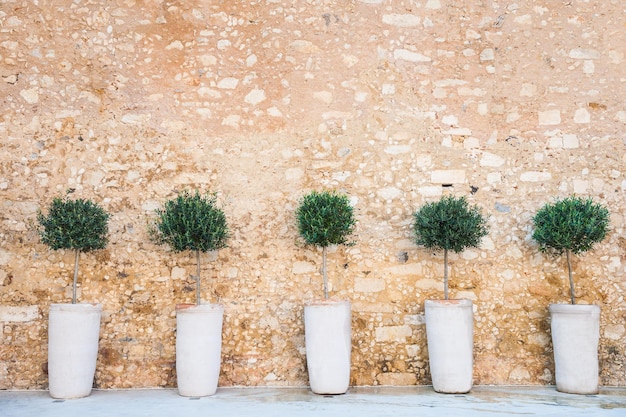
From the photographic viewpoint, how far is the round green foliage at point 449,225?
4.50 meters

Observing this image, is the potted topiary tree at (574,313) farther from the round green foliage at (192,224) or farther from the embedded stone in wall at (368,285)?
the round green foliage at (192,224)

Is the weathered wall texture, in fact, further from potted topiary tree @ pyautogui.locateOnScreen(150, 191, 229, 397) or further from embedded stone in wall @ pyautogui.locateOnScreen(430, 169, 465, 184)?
potted topiary tree @ pyautogui.locateOnScreen(150, 191, 229, 397)

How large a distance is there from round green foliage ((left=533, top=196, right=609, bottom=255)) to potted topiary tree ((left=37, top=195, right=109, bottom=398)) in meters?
3.61

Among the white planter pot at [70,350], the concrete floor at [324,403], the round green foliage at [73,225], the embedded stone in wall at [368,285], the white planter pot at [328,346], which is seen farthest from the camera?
the embedded stone in wall at [368,285]

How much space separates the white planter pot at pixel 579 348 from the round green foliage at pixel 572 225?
499 mm

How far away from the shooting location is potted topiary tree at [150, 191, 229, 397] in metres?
4.33

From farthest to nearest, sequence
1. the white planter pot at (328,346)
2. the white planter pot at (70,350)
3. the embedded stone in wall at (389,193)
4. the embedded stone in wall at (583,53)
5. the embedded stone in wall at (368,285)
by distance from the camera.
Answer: the embedded stone in wall at (583,53)
the embedded stone in wall at (389,193)
the embedded stone in wall at (368,285)
the white planter pot at (328,346)
the white planter pot at (70,350)

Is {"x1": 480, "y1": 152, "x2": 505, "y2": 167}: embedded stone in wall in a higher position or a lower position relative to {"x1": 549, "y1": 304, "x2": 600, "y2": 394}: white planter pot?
Result: higher

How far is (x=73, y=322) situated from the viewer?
14.0 ft

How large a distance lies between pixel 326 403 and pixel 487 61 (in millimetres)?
3341

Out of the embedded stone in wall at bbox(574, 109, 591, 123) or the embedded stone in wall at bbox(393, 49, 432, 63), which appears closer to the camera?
the embedded stone in wall at bbox(574, 109, 591, 123)

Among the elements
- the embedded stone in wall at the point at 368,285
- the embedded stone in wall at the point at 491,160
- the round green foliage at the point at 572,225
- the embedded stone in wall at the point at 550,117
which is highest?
the embedded stone in wall at the point at 550,117

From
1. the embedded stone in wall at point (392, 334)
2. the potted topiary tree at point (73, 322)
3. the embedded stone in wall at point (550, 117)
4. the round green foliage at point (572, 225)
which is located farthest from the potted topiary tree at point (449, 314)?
the potted topiary tree at point (73, 322)

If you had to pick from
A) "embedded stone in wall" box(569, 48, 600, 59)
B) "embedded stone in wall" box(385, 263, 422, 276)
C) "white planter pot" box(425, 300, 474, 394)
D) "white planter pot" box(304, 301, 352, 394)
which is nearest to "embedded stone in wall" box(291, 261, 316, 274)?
"white planter pot" box(304, 301, 352, 394)
